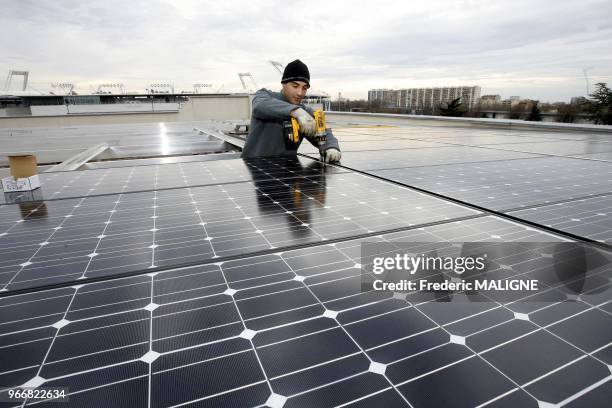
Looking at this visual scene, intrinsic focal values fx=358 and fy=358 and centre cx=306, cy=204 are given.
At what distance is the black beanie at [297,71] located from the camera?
9148mm

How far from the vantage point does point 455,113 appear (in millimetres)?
49625

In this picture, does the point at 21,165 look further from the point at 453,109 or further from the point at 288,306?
the point at 453,109

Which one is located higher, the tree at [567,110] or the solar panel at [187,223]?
the tree at [567,110]

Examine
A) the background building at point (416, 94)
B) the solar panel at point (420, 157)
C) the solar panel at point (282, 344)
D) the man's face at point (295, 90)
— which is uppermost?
the background building at point (416, 94)

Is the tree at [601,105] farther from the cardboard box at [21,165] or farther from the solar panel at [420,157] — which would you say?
the cardboard box at [21,165]

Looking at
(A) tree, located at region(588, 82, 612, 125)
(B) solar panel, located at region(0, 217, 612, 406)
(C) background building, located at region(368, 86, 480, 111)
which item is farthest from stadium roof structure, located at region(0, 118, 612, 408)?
(C) background building, located at region(368, 86, 480, 111)

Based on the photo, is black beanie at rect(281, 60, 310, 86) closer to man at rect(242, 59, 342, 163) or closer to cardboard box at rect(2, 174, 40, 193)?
man at rect(242, 59, 342, 163)

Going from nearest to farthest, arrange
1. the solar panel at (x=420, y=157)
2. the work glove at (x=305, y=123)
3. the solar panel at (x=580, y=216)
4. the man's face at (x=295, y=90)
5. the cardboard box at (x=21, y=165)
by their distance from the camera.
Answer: the solar panel at (x=580, y=216) → the cardboard box at (x=21, y=165) → the work glove at (x=305, y=123) → the solar panel at (x=420, y=157) → the man's face at (x=295, y=90)

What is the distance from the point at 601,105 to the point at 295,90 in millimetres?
35988

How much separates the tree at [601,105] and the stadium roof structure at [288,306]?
33.1 metres

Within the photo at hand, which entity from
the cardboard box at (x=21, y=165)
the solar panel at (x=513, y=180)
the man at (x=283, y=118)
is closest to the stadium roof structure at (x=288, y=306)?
the solar panel at (x=513, y=180)

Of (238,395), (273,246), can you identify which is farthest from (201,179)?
(238,395)

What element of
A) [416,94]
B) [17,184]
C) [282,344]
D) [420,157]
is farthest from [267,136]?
[416,94]

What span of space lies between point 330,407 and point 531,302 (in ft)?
6.26
